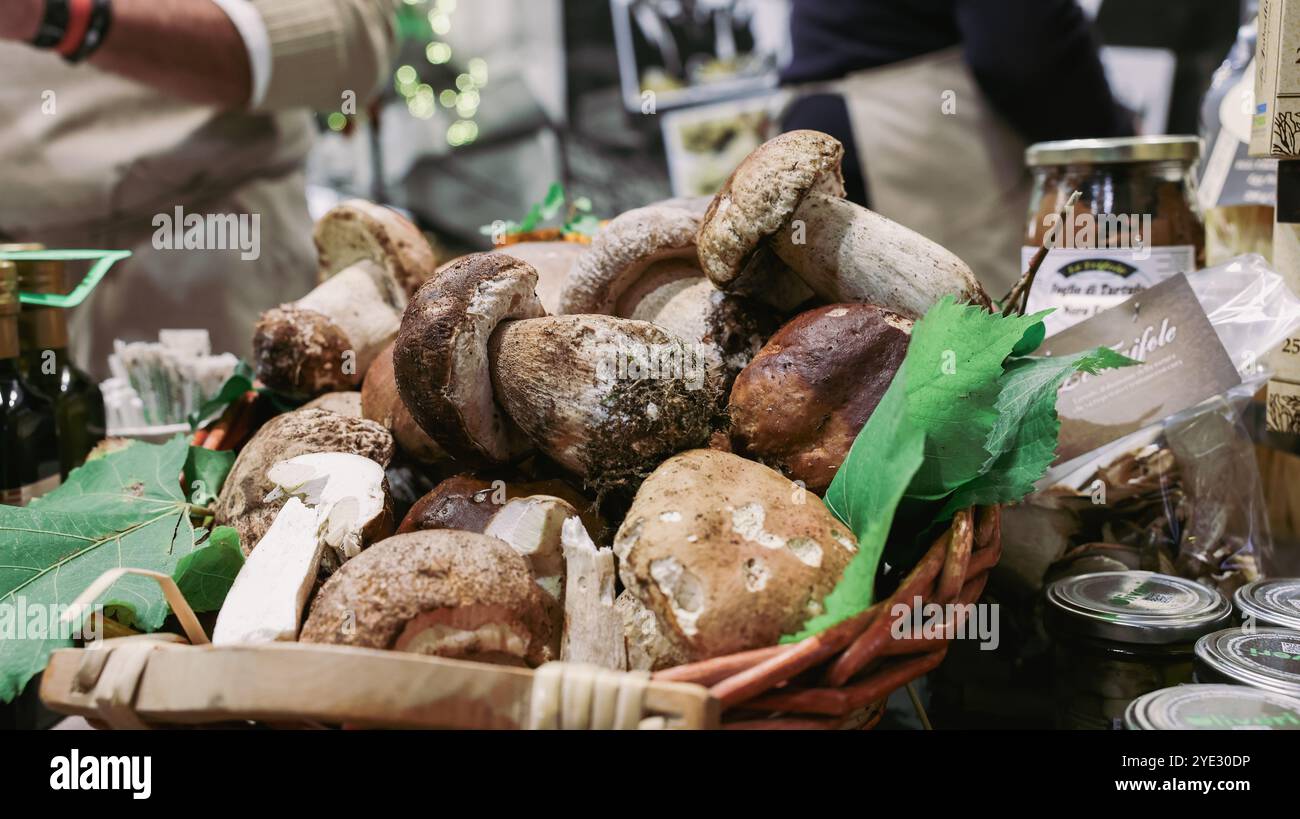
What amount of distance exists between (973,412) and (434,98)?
3266mm

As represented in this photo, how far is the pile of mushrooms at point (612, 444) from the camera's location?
659mm

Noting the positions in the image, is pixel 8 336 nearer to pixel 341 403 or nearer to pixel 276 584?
pixel 341 403

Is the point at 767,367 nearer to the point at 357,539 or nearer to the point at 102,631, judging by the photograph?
the point at 357,539

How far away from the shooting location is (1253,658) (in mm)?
715

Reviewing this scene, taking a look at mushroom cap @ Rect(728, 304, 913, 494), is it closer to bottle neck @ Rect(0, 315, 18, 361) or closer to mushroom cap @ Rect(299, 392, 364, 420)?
mushroom cap @ Rect(299, 392, 364, 420)

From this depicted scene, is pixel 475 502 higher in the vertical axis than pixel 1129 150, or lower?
lower

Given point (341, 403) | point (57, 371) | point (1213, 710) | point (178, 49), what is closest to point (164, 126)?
point (178, 49)

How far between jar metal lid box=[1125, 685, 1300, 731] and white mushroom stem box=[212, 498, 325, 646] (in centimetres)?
64

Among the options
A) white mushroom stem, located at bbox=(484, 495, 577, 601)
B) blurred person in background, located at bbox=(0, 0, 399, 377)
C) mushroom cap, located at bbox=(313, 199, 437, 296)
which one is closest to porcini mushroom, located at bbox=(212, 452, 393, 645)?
white mushroom stem, located at bbox=(484, 495, 577, 601)

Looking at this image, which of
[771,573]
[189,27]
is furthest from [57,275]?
[771,573]

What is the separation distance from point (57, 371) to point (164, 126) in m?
0.97

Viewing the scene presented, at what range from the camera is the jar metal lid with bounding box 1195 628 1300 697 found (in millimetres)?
677

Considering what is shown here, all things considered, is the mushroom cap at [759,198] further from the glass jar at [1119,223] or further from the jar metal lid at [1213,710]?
the jar metal lid at [1213,710]

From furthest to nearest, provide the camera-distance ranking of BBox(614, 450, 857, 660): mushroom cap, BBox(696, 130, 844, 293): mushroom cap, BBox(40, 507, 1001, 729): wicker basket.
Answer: BBox(696, 130, 844, 293): mushroom cap
BBox(614, 450, 857, 660): mushroom cap
BBox(40, 507, 1001, 729): wicker basket
